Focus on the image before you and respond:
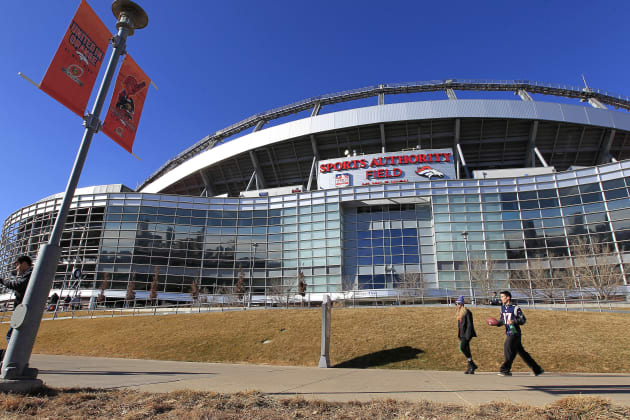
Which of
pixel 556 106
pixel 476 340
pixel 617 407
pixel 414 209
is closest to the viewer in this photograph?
pixel 617 407

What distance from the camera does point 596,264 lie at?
3050 centimetres

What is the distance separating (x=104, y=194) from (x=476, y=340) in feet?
165

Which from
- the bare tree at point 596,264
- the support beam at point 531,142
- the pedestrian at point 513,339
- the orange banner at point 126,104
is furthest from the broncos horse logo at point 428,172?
the orange banner at point 126,104

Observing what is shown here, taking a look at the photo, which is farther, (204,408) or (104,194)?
(104,194)

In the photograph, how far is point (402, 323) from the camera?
54.3 ft

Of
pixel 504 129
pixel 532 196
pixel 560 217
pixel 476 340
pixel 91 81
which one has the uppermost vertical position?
pixel 504 129

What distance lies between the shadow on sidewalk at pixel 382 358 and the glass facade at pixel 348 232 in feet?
91.8

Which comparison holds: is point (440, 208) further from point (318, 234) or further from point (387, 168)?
point (318, 234)

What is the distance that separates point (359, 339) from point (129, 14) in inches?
524

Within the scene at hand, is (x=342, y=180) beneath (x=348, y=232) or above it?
above

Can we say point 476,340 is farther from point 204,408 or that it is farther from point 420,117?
point 420,117

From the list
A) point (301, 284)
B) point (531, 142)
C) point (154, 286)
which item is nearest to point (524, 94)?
point (531, 142)

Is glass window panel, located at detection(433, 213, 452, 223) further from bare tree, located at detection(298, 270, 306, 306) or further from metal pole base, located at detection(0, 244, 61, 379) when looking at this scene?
metal pole base, located at detection(0, 244, 61, 379)

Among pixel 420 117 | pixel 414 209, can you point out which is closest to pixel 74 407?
pixel 414 209
